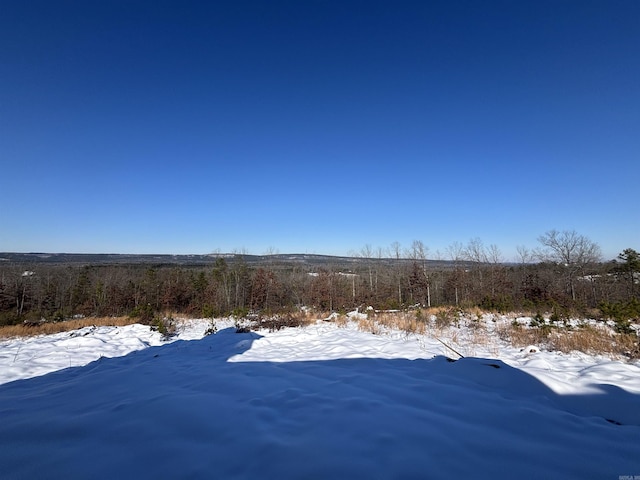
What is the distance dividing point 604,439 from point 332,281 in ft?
74.9

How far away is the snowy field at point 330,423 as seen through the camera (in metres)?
1.67

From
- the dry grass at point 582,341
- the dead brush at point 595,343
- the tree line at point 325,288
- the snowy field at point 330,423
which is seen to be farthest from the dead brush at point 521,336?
the tree line at point 325,288

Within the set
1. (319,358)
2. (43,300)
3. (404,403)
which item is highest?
(404,403)

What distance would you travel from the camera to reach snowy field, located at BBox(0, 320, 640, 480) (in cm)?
167

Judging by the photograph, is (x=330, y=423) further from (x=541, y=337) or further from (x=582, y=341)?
(x=541, y=337)

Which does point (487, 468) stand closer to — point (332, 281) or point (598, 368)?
point (598, 368)

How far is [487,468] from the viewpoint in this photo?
5.40 ft

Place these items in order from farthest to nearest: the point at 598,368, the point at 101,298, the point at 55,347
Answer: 1. the point at 101,298
2. the point at 55,347
3. the point at 598,368

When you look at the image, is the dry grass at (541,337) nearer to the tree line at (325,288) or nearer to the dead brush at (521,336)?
the dead brush at (521,336)

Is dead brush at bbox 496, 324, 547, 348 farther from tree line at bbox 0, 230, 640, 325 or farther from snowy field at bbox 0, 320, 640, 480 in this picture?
tree line at bbox 0, 230, 640, 325

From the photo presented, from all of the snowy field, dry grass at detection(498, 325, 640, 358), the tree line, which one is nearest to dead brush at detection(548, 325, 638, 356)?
dry grass at detection(498, 325, 640, 358)

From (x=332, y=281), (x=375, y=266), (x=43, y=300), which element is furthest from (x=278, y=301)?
(x=43, y=300)

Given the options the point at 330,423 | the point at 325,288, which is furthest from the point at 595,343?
the point at 325,288

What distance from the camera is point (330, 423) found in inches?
87.2
